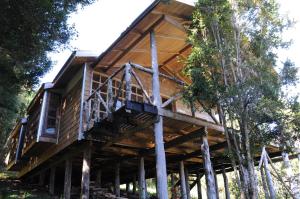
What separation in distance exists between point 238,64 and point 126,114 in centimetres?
335

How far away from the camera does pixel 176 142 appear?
31.1ft

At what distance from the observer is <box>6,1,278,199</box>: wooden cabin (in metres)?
7.89

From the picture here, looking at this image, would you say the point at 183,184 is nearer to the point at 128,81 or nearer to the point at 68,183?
the point at 68,183

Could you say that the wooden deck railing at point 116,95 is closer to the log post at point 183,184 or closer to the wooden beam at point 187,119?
the wooden beam at point 187,119

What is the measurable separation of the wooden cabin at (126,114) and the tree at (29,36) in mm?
1053

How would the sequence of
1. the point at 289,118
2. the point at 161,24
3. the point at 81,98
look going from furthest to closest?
the point at 81,98, the point at 161,24, the point at 289,118

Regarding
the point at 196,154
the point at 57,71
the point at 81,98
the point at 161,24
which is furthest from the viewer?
the point at 57,71

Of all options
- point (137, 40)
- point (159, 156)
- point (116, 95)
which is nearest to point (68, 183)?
point (116, 95)

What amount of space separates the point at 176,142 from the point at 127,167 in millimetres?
5915

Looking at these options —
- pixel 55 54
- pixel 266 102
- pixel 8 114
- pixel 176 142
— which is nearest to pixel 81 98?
pixel 55 54

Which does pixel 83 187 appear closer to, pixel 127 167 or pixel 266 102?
pixel 127 167

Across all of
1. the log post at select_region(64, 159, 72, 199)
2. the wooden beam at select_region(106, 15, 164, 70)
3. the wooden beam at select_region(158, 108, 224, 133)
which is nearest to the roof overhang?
the wooden beam at select_region(106, 15, 164, 70)

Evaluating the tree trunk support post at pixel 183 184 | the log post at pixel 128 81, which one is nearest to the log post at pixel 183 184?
the tree trunk support post at pixel 183 184

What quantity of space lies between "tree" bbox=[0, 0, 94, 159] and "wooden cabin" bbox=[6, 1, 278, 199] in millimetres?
1053
